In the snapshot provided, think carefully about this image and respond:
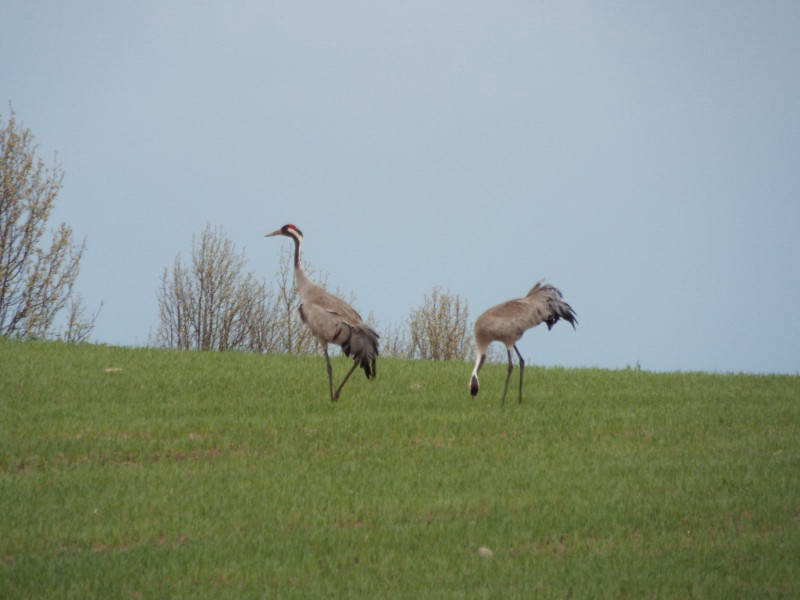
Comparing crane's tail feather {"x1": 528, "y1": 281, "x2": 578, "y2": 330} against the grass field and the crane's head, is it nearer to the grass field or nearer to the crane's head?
the grass field

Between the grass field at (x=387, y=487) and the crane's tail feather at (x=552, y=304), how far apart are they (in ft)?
5.79

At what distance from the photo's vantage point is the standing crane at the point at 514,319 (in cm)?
1950

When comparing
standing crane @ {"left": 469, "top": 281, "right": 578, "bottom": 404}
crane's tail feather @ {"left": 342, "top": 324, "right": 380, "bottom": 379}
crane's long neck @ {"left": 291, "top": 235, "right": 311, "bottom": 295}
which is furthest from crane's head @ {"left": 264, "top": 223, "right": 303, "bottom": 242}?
standing crane @ {"left": 469, "top": 281, "right": 578, "bottom": 404}

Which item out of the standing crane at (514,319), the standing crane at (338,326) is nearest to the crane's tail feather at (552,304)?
the standing crane at (514,319)

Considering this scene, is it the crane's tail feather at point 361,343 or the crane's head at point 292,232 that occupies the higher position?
the crane's head at point 292,232

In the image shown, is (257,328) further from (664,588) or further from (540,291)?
(664,588)

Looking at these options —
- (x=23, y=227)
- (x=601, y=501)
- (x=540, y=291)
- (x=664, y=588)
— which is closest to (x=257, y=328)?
(x=23, y=227)

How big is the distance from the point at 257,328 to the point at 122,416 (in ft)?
87.7

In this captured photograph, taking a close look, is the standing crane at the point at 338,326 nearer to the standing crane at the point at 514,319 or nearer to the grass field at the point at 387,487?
the grass field at the point at 387,487

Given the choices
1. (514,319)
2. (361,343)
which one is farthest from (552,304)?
(361,343)

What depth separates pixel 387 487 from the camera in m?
14.0

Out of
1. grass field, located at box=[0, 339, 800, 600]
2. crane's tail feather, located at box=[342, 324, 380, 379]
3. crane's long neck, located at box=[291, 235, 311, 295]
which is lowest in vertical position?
grass field, located at box=[0, 339, 800, 600]

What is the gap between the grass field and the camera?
10602mm

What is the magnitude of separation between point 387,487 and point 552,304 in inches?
294
